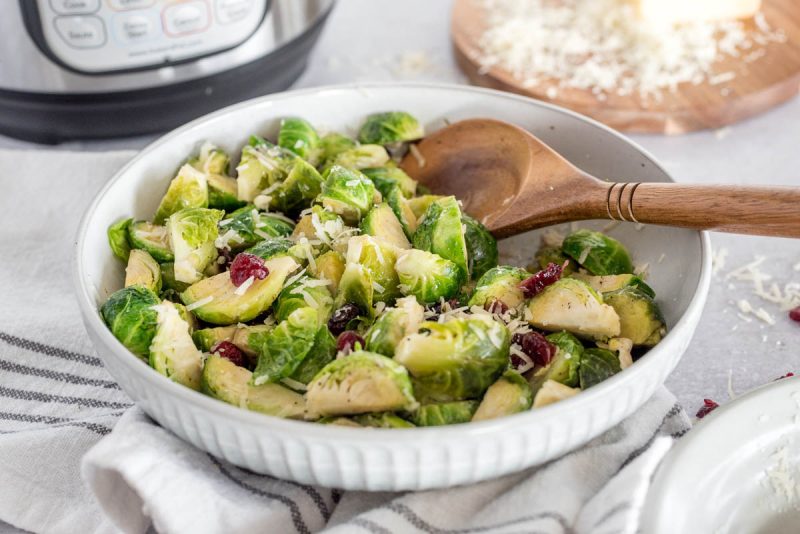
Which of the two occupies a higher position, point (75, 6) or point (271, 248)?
point (75, 6)

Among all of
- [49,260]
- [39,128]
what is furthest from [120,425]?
[39,128]

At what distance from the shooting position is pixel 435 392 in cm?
155

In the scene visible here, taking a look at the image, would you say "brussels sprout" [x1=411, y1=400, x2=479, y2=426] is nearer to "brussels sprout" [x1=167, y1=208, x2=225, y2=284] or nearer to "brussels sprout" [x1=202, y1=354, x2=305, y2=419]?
"brussels sprout" [x1=202, y1=354, x2=305, y2=419]

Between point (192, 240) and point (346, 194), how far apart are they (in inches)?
13.3

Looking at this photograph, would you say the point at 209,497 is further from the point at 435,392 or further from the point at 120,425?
the point at 435,392

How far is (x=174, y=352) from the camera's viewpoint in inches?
64.3

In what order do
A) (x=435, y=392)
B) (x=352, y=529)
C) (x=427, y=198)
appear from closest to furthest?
(x=352, y=529) → (x=435, y=392) → (x=427, y=198)

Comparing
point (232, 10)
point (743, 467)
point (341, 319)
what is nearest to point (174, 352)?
point (341, 319)

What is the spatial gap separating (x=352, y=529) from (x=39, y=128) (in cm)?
175

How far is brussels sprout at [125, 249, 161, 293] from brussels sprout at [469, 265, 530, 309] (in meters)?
0.65

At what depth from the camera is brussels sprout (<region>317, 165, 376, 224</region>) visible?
6.25 feet

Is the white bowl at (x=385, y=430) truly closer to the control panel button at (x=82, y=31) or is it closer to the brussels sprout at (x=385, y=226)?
the control panel button at (x=82, y=31)

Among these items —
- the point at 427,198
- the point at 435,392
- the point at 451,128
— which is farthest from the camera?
the point at 451,128

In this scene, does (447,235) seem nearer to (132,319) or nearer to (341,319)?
(341,319)
